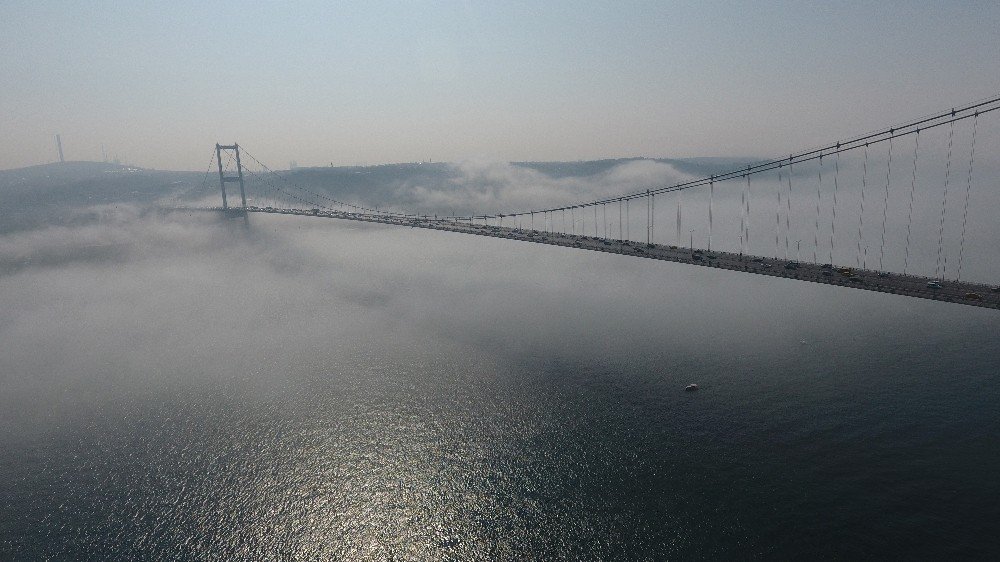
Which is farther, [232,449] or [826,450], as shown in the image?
[232,449]

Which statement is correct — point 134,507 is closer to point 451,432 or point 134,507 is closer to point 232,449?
point 232,449

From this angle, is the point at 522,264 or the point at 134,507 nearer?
the point at 134,507

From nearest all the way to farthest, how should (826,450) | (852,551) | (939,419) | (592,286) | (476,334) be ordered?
(852,551) < (826,450) < (939,419) < (476,334) < (592,286)

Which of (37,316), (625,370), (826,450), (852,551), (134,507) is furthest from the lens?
(37,316)

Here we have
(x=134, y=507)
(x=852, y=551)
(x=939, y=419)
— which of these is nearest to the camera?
(x=852, y=551)

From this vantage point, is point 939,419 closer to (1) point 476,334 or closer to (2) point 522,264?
(1) point 476,334

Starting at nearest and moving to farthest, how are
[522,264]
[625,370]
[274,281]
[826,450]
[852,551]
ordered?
[852,551] → [826,450] → [625,370] → [274,281] → [522,264]

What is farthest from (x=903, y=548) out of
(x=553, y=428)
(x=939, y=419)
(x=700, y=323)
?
(x=700, y=323)

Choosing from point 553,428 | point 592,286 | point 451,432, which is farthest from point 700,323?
point 451,432
